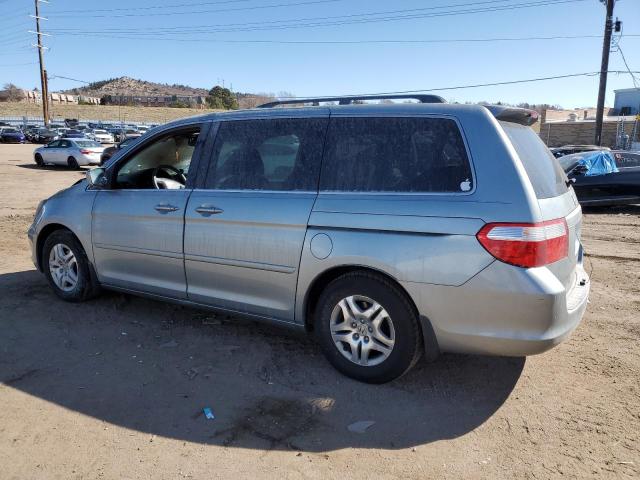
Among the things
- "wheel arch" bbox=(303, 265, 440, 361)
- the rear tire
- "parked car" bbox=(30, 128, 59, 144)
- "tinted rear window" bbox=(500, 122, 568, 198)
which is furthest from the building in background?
"wheel arch" bbox=(303, 265, 440, 361)

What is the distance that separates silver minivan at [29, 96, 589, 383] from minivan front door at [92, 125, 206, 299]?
0.02 meters

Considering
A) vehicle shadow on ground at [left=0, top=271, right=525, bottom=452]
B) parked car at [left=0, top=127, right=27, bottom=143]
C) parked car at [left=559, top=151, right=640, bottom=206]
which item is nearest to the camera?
vehicle shadow on ground at [left=0, top=271, right=525, bottom=452]

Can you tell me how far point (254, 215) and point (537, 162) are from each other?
6.57 ft

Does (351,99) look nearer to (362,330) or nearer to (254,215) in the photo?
(254,215)

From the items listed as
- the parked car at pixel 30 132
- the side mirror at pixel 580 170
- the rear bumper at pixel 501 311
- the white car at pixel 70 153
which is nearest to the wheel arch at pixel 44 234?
the rear bumper at pixel 501 311

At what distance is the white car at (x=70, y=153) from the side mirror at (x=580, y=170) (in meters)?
21.1

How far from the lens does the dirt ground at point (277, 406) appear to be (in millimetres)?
2842

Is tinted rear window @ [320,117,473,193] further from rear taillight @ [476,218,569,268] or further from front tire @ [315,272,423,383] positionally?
front tire @ [315,272,423,383]

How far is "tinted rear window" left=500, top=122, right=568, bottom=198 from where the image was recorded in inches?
130

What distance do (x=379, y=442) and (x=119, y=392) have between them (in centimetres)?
180

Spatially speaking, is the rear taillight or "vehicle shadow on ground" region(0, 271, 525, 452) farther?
"vehicle shadow on ground" region(0, 271, 525, 452)

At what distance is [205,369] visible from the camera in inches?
155

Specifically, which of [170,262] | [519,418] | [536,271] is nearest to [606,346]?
[519,418]

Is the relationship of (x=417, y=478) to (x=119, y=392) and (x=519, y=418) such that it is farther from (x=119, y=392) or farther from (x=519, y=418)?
(x=119, y=392)
